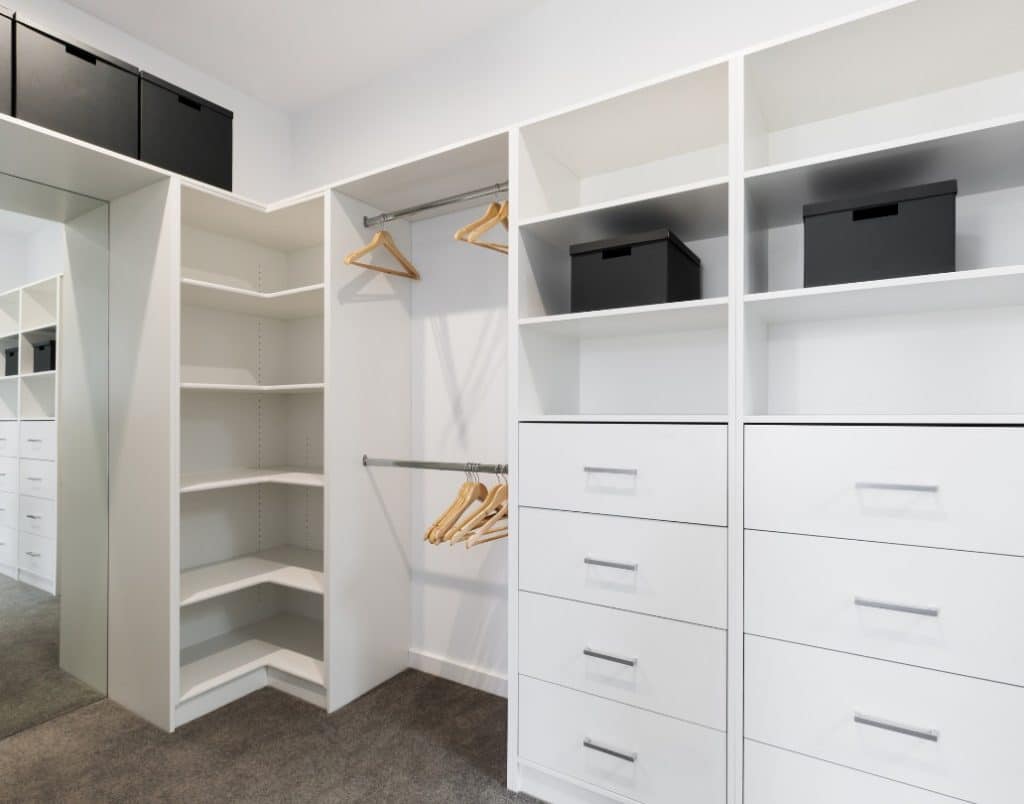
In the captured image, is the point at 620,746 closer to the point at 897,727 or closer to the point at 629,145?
the point at 897,727

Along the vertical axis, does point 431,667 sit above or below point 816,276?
below

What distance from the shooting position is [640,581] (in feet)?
5.32

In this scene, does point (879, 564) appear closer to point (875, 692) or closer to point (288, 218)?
point (875, 692)

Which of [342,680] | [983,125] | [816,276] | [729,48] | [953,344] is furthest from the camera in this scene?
[342,680]

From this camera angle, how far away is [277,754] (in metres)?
2.03

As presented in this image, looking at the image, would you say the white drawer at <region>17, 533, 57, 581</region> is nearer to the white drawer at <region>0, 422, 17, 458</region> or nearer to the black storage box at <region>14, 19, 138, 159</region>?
the white drawer at <region>0, 422, 17, 458</region>

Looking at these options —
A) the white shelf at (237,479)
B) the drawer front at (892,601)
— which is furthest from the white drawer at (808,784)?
the white shelf at (237,479)

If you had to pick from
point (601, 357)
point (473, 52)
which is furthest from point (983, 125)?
point (473, 52)

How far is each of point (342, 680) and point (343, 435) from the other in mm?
956

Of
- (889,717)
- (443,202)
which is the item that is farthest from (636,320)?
(889,717)

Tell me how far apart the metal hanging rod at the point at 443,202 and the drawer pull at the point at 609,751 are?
175 cm

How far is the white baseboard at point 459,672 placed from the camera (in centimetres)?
245

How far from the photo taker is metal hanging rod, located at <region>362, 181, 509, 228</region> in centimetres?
212

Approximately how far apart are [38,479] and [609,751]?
2.20m
